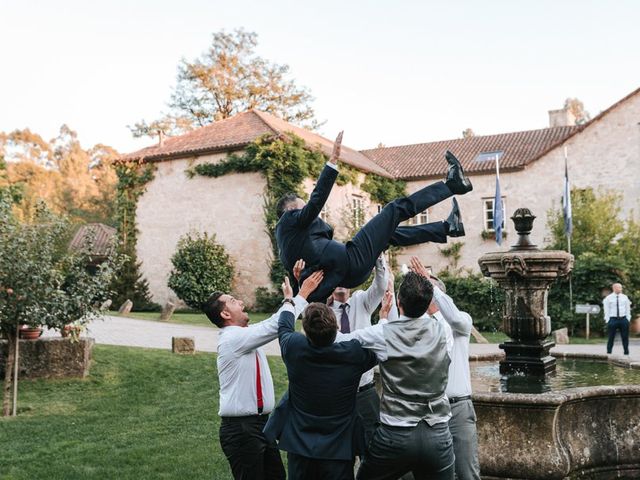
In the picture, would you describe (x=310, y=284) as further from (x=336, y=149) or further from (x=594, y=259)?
(x=594, y=259)

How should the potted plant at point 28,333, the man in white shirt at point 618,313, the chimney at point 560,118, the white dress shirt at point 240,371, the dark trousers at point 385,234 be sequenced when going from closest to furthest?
1. the white dress shirt at point 240,371
2. the dark trousers at point 385,234
3. the potted plant at point 28,333
4. the man in white shirt at point 618,313
5. the chimney at point 560,118

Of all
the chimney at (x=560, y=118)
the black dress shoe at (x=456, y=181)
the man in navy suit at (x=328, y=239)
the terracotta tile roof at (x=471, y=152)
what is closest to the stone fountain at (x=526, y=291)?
the black dress shoe at (x=456, y=181)

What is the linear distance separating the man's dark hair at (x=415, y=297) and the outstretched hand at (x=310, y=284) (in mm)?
789

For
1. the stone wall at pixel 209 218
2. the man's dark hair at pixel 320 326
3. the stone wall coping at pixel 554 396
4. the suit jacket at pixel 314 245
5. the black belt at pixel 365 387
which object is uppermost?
the stone wall at pixel 209 218

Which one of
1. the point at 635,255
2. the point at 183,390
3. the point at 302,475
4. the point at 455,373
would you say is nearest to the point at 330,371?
the point at 302,475

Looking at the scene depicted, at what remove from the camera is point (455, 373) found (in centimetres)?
506

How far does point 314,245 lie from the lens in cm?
544

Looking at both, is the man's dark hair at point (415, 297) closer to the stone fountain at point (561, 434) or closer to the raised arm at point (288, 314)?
the raised arm at point (288, 314)

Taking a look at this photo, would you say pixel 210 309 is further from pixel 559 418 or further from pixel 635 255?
pixel 635 255

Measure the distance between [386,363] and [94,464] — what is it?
504 centimetres

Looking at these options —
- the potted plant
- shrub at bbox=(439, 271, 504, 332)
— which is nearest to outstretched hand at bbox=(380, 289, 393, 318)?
the potted plant

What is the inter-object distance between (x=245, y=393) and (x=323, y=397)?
1.07 meters

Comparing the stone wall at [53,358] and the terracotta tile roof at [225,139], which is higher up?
the terracotta tile roof at [225,139]

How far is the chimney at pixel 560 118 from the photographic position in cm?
3878
